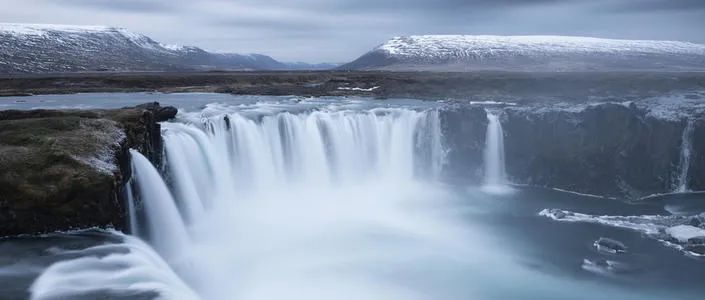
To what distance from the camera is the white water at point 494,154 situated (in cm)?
2983

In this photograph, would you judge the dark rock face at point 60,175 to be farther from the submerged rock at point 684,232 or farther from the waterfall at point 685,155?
the waterfall at point 685,155

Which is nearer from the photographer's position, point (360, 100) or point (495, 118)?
point (495, 118)

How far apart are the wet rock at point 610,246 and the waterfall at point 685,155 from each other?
10.8 m

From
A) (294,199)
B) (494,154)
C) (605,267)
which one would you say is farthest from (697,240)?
(294,199)

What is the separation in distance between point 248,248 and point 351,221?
5.39m

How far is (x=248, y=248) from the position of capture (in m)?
19.3

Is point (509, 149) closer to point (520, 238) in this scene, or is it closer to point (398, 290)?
point (520, 238)

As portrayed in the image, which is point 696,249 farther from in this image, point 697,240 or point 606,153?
point 606,153

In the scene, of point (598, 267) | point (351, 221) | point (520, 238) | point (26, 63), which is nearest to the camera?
point (598, 267)

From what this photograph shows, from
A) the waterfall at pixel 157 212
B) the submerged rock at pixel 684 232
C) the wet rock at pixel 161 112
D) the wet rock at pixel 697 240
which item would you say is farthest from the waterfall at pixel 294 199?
the wet rock at pixel 697 240

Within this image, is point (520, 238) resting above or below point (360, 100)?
below

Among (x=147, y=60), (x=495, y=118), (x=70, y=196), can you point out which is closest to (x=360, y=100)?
(x=495, y=118)

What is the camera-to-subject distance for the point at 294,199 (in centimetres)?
2588

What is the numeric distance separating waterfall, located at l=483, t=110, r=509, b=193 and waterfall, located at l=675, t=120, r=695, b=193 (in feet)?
27.9
